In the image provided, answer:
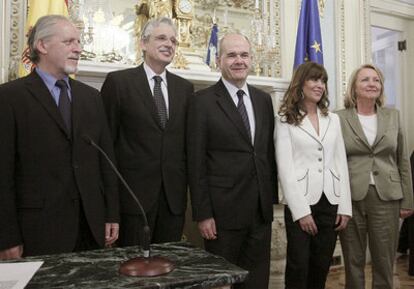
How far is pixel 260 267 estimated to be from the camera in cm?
212

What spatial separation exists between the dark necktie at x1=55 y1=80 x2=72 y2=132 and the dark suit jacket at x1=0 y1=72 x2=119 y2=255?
23 millimetres

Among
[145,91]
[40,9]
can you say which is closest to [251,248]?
[145,91]

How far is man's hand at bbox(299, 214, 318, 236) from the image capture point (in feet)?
6.97

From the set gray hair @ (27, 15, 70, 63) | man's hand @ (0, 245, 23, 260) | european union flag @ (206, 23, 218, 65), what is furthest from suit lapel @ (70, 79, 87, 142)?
european union flag @ (206, 23, 218, 65)

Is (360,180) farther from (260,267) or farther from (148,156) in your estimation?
(148,156)

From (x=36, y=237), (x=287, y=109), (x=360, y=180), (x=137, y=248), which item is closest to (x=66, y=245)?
(x=36, y=237)

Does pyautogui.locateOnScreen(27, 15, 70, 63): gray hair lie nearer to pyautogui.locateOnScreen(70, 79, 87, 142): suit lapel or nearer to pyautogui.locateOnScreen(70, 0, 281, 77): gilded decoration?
pyautogui.locateOnScreen(70, 79, 87, 142): suit lapel

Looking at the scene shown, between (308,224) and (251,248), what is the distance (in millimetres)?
289

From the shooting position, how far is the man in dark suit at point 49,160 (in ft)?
5.58

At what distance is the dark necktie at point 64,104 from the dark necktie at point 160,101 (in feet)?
1.34

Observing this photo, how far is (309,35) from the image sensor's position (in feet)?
12.3

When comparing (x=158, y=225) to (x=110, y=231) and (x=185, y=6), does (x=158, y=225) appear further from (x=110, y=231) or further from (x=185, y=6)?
(x=185, y=6)

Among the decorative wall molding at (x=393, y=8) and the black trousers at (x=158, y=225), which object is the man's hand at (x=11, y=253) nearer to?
the black trousers at (x=158, y=225)

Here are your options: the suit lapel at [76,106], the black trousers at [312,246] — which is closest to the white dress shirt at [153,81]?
the suit lapel at [76,106]
